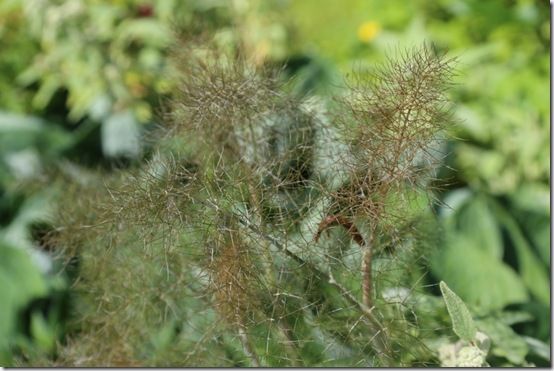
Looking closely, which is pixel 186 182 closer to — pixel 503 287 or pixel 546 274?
pixel 503 287

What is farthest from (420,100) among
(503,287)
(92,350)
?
(503,287)

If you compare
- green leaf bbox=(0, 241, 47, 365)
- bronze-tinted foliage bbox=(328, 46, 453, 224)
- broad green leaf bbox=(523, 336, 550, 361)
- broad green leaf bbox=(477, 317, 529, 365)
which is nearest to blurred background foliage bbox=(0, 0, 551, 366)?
green leaf bbox=(0, 241, 47, 365)

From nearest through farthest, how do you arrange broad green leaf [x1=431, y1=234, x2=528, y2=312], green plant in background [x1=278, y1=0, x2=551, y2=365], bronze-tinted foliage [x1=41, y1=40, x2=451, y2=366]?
bronze-tinted foliage [x1=41, y1=40, x2=451, y2=366], broad green leaf [x1=431, y1=234, x2=528, y2=312], green plant in background [x1=278, y1=0, x2=551, y2=365]

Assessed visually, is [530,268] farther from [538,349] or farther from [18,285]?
[18,285]

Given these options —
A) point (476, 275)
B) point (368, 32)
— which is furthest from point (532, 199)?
point (368, 32)

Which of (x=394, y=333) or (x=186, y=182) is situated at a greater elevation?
(x=186, y=182)

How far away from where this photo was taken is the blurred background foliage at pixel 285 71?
108 inches

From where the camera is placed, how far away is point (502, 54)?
410 centimetres

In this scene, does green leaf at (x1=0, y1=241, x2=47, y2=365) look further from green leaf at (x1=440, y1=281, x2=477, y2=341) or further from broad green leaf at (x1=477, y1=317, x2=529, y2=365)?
green leaf at (x1=440, y1=281, x2=477, y2=341)

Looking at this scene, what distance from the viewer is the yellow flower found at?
13.9 ft

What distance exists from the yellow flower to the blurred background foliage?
10mm

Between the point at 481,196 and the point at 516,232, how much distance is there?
194mm

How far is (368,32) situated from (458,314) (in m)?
3.00

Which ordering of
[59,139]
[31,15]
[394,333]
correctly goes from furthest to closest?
1. [31,15]
2. [59,139]
3. [394,333]
